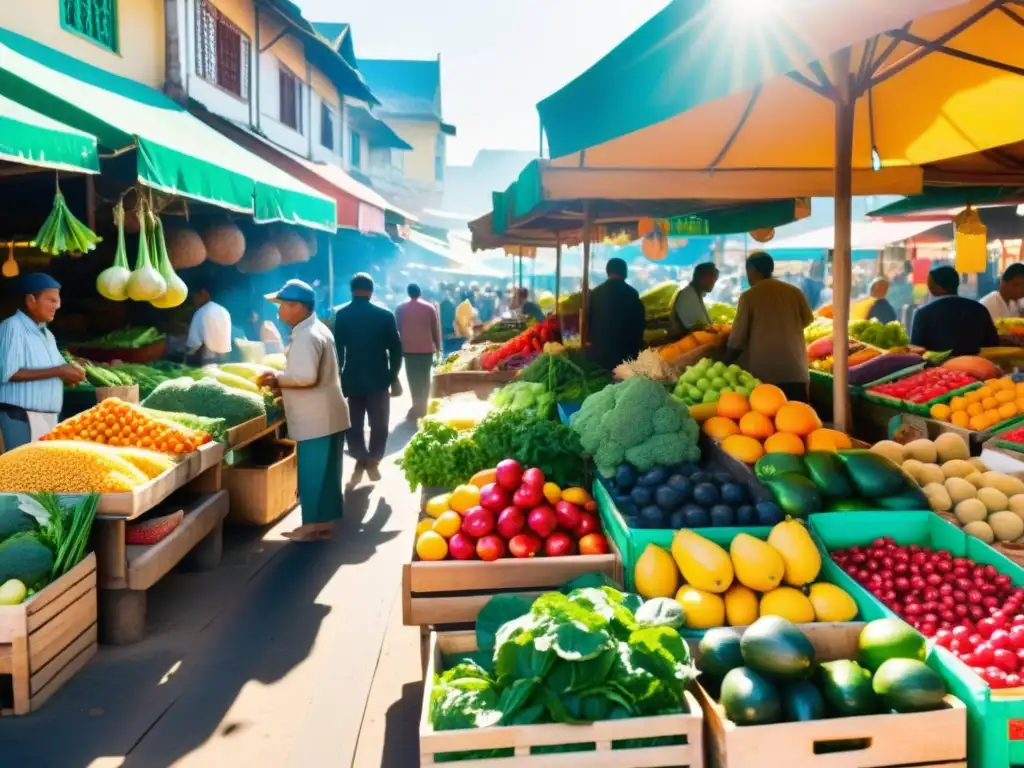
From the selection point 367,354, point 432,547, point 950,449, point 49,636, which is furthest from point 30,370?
point 950,449

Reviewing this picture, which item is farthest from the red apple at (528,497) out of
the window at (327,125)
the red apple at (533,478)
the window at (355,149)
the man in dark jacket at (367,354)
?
the window at (355,149)

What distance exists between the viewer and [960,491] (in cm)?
400

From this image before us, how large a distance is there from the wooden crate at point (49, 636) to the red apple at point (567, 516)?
2356 mm

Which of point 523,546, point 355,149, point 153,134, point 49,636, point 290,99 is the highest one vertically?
point 355,149

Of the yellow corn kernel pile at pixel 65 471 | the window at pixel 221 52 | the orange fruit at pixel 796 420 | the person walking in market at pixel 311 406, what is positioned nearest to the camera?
the orange fruit at pixel 796 420

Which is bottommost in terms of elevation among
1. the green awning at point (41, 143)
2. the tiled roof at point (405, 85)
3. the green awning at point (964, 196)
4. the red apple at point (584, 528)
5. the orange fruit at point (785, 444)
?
the red apple at point (584, 528)

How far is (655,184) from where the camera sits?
650cm

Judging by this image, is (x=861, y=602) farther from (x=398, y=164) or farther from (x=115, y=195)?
(x=398, y=164)

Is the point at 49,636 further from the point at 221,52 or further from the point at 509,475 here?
the point at 221,52

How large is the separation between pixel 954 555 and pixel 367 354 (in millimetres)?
6044

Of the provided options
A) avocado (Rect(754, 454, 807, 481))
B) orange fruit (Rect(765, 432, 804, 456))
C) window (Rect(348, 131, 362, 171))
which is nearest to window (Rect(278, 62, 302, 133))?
window (Rect(348, 131, 362, 171))

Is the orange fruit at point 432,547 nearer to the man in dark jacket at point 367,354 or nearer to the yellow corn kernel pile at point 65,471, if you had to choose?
the yellow corn kernel pile at point 65,471

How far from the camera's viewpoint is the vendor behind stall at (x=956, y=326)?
764cm

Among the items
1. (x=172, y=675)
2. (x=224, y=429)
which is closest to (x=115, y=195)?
(x=224, y=429)
